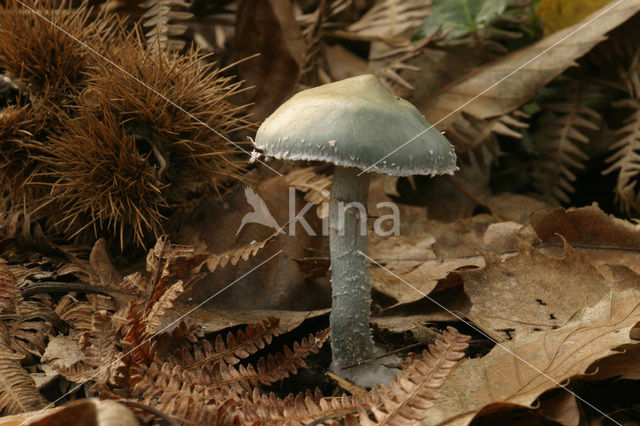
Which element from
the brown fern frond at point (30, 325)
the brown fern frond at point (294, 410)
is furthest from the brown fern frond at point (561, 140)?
the brown fern frond at point (30, 325)

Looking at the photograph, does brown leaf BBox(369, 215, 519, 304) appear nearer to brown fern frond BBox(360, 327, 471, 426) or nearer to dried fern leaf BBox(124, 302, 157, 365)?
brown fern frond BBox(360, 327, 471, 426)

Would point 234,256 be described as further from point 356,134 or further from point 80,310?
point 356,134

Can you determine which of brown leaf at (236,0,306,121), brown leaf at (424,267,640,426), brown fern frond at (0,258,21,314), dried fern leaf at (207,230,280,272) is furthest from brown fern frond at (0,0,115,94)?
brown leaf at (424,267,640,426)

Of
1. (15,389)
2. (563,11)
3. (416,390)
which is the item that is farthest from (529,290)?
(563,11)

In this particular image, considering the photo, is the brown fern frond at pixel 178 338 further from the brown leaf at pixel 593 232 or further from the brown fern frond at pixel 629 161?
the brown fern frond at pixel 629 161

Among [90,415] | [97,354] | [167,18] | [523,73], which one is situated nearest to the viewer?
[90,415]

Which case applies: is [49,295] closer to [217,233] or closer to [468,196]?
[217,233]
